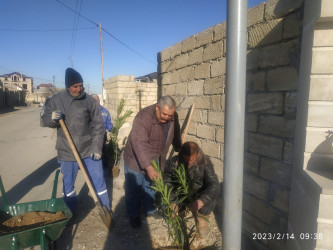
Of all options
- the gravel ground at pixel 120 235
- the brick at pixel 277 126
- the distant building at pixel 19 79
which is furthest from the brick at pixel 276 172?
the distant building at pixel 19 79

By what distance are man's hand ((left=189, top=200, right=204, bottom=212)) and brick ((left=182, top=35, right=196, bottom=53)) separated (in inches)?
90.5

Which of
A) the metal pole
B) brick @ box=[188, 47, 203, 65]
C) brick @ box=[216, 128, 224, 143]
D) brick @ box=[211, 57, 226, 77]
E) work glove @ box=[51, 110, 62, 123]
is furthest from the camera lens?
brick @ box=[188, 47, 203, 65]

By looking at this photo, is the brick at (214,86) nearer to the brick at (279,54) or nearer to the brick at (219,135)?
the brick at (219,135)

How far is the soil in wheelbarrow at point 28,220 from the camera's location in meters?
2.14

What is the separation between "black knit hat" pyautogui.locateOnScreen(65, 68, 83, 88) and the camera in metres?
2.84

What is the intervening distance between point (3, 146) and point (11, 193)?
4657 mm

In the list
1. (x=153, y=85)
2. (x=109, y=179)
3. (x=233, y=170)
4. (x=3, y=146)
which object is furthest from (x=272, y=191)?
(x=3, y=146)

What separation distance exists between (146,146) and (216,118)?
1.05 m

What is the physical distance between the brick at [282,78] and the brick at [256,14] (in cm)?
56

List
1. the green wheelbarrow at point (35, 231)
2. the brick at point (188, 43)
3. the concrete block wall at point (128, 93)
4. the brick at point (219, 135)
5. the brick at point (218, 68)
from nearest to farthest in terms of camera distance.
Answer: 1. the green wheelbarrow at point (35, 231)
2. the brick at point (218, 68)
3. the brick at point (219, 135)
4. the brick at point (188, 43)
5. the concrete block wall at point (128, 93)

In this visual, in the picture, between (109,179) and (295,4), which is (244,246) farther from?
(109,179)

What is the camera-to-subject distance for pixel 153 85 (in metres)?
9.27

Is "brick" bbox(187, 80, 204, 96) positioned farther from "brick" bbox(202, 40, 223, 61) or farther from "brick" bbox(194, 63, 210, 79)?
"brick" bbox(202, 40, 223, 61)

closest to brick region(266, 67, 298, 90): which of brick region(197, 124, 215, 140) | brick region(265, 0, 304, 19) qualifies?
brick region(265, 0, 304, 19)
